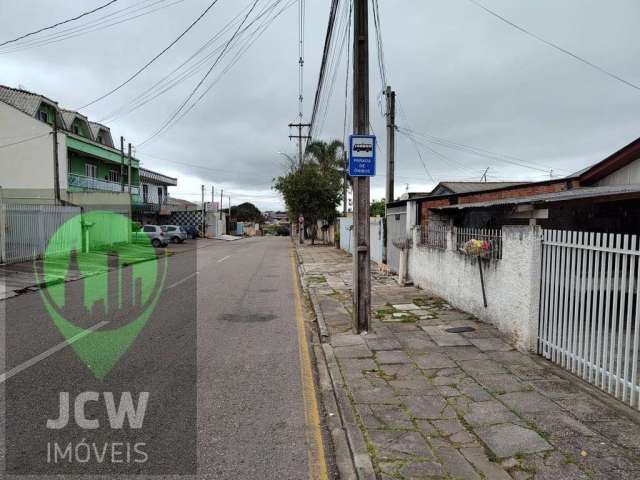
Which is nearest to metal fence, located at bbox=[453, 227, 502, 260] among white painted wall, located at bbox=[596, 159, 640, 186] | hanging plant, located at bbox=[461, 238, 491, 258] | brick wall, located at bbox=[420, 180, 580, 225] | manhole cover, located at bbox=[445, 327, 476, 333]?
hanging plant, located at bbox=[461, 238, 491, 258]

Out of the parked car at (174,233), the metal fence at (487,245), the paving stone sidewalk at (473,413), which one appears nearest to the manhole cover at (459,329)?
the paving stone sidewalk at (473,413)

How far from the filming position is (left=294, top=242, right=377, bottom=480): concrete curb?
331 centimetres

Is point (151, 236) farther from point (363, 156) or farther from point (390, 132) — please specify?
point (363, 156)

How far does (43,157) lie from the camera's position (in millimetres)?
27562

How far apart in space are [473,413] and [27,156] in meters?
31.6

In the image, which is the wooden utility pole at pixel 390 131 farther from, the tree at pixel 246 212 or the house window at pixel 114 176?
the tree at pixel 246 212

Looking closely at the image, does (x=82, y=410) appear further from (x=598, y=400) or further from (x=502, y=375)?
(x=598, y=400)

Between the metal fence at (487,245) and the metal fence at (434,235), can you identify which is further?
the metal fence at (434,235)

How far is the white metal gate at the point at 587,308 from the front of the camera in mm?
4465

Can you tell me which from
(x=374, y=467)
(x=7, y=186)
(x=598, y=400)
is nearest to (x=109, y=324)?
(x=374, y=467)

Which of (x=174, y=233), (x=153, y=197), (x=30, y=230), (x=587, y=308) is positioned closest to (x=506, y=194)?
(x=587, y=308)

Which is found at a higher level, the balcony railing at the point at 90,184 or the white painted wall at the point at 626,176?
the balcony railing at the point at 90,184

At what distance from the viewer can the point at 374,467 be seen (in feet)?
10.8

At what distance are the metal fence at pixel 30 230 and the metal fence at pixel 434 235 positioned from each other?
14765mm
